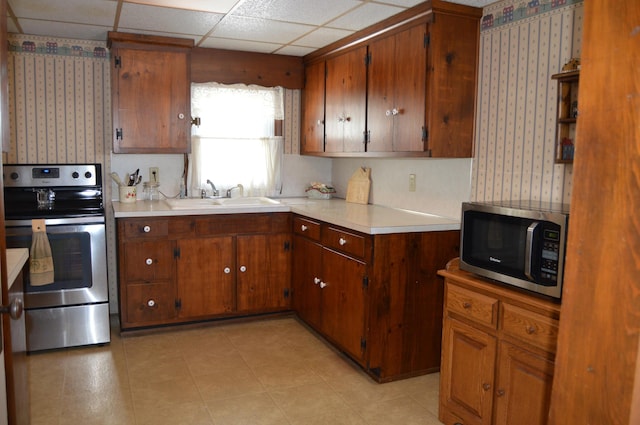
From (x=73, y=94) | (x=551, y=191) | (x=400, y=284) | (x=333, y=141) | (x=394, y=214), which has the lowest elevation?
(x=400, y=284)

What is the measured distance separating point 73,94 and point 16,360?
281cm

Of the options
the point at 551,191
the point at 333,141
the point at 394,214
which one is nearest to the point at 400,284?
the point at 394,214

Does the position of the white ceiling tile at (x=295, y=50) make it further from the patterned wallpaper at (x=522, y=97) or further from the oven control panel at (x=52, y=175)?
the oven control panel at (x=52, y=175)

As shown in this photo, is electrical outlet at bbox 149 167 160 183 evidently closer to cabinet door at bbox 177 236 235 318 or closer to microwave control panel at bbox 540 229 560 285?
cabinet door at bbox 177 236 235 318

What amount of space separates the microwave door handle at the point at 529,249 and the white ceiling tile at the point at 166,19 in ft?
7.27

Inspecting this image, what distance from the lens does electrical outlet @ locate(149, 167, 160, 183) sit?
4164 millimetres

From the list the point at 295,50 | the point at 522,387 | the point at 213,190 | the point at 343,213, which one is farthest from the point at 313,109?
the point at 522,387

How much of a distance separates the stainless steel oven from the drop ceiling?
1082mm

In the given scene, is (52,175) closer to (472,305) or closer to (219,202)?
(219,202)

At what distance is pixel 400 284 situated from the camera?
114 inches

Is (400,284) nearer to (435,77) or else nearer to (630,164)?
(435,77)

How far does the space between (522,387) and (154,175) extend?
3143mm

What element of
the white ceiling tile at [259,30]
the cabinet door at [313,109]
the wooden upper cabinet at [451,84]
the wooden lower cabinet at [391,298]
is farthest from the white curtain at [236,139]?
the wooden upper cabinet at [451,84]

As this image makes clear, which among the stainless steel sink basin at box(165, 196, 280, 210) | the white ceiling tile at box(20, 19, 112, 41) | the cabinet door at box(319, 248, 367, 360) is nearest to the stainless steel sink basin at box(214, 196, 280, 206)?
the stainless steel sink basin at box(165, 196, 280, 210)
